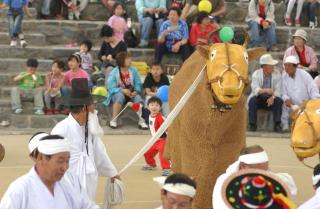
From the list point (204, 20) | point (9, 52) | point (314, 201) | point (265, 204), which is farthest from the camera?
point (9, 52)

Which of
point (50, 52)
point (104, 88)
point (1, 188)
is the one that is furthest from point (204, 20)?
point (1, 188)

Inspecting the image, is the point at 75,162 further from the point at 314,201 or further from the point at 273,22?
the point at 273,22

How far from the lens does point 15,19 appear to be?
53.1 ft

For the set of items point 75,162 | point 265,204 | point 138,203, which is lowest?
point 138,203

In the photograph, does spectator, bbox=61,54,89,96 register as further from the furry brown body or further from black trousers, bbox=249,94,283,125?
the furry brown body

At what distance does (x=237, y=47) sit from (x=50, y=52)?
894cm

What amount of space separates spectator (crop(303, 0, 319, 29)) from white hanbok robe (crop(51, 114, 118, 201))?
33.8 ft

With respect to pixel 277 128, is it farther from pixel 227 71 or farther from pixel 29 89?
pixel 227 71

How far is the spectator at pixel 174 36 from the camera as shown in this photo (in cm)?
1586

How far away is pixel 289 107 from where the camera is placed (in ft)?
46.6

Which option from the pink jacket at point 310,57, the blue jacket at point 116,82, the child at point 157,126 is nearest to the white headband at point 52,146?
the child at point 157,126

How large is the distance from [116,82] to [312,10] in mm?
5035

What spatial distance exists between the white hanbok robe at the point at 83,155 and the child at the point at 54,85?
20.9 ft

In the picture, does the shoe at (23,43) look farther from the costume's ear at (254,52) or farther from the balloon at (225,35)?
the costume's ear at (254,52)
